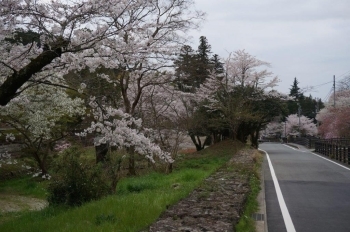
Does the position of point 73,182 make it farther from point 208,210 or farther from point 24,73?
point 208,210

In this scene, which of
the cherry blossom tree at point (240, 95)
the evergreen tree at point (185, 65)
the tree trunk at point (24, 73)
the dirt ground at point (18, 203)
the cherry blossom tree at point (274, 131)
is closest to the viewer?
the tree trunk at point (24, 73)

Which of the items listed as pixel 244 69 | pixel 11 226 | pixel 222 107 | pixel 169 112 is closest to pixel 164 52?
pixel 11 226

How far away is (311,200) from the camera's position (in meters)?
11.2

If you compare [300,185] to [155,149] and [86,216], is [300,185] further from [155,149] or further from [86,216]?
[86,216]

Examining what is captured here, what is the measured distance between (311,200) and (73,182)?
20.6 ft

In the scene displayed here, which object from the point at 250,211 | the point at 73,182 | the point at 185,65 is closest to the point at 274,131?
the point at 185,65

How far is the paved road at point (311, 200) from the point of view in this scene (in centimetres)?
826

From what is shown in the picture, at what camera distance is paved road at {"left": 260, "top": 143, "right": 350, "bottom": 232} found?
826cm

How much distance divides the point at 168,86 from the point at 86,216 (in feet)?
47.5

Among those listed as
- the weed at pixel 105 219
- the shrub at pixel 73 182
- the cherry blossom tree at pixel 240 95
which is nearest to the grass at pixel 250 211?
the weed at pixel 105 219

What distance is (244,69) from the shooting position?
3953 centimetres

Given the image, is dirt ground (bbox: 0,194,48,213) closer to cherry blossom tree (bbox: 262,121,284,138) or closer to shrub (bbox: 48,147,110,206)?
shrub (bbox: 48,147,110,206)

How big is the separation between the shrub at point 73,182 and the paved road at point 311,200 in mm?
4348

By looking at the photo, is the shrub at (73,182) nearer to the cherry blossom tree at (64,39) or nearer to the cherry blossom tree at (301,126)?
the cherry blossom tree at (64,39)
